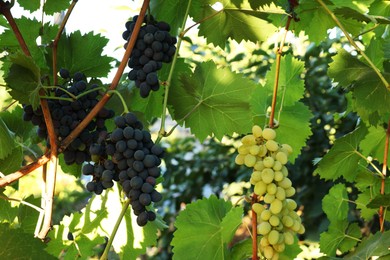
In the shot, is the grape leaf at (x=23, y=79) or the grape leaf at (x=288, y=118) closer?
the grape leaf at (x=23, y=79)

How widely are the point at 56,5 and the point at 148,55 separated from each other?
0.27 m

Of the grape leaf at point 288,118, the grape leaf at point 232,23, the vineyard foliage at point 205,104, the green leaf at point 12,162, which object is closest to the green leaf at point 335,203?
the vineyard foliage at point 205,104

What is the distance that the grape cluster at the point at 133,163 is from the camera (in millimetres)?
750

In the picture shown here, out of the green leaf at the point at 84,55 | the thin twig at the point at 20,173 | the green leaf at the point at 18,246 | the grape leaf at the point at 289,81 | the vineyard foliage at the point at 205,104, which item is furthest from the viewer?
the grape leaf at the point at 289,81

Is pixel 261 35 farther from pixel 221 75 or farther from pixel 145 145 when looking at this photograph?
pixel 145 145

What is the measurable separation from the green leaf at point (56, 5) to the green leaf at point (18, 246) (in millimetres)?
488

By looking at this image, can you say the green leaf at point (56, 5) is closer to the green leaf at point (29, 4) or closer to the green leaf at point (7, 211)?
the green leaf at point (29, 4)

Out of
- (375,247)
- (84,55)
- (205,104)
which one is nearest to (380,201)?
(375,247)

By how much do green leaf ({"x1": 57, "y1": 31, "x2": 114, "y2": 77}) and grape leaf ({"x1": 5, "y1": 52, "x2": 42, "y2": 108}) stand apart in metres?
0.19

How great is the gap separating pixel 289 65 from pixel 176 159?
99.0 inches

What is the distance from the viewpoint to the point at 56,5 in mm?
1050

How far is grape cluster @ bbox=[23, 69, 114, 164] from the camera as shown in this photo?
845 mm

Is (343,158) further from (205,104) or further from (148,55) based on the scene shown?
(148,55)

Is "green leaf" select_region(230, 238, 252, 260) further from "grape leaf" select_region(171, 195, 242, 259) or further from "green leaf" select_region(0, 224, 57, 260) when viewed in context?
"green leaf" select_region(0, 224, 57, 260)
